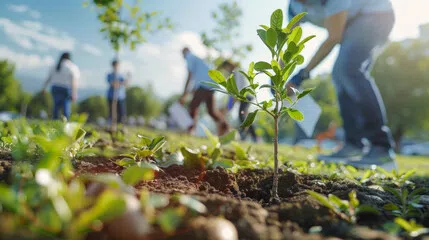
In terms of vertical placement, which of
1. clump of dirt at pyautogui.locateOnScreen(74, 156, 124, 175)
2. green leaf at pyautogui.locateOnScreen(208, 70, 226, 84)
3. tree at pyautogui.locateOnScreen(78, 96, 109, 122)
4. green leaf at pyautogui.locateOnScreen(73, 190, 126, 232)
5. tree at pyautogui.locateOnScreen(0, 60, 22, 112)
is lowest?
tree at pyautogui.locateOnScreen(78, 96, 109, 122)

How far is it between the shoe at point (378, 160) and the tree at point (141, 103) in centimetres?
5221

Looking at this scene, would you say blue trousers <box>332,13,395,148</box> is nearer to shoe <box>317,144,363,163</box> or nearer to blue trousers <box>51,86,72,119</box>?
shoe <box>317,144,363,163</box>

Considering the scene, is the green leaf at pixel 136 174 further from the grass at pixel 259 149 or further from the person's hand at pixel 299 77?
the person's hand at pixel 299 77

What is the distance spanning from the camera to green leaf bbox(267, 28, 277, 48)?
1.41m

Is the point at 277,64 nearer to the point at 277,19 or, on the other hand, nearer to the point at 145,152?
the point at 277,19

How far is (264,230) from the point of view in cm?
92

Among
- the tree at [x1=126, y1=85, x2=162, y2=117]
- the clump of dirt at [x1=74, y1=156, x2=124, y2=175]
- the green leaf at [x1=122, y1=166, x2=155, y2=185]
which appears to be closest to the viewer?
the green leaf at [x1=122, y1=166, x2=155, y2=185]

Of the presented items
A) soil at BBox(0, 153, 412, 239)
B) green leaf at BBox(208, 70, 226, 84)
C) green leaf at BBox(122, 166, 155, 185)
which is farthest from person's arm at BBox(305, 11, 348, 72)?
green leaf at BBox(122, 166, 155, 185)

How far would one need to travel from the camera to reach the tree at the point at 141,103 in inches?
2156

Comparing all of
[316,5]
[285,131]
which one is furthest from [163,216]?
[285,131]

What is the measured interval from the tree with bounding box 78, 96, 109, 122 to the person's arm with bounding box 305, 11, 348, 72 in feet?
185

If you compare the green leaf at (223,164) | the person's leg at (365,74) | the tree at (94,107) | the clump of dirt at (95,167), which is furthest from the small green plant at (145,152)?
the tree at (94,107)

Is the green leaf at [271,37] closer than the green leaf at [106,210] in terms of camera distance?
No

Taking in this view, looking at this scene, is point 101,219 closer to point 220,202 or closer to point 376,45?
point 220,202
